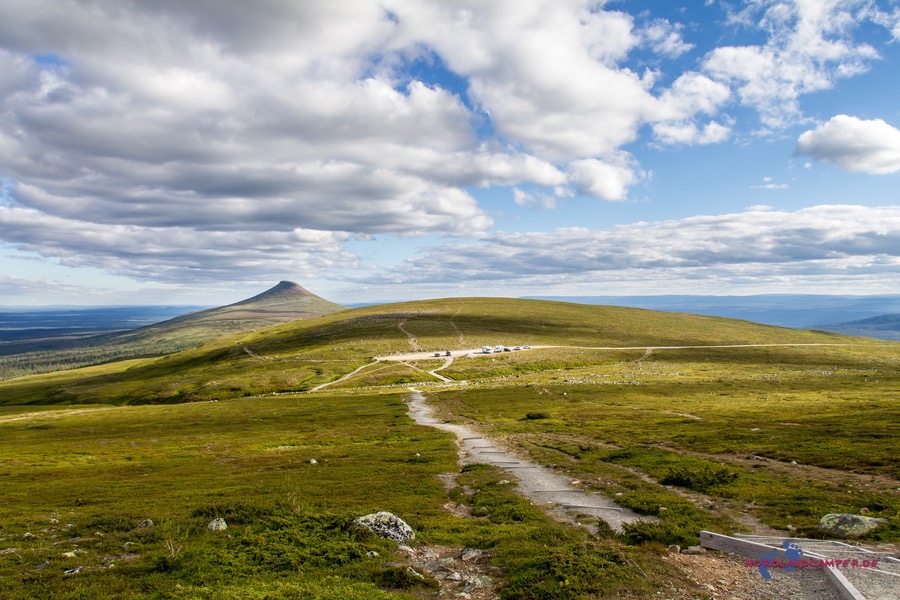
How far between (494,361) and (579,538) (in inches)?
4966

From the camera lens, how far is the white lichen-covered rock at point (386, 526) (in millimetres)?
21609

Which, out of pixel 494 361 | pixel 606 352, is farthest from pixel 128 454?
pixel 606 352

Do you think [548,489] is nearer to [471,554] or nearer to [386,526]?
[471,554]

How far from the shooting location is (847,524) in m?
21.1

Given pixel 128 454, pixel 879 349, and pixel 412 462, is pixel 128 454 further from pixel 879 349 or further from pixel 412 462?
pixel 879 349

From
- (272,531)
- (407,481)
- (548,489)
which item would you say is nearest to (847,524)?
(548,489)

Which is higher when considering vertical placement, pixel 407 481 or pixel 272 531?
pixel 272 531

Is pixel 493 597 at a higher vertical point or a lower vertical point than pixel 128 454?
higher

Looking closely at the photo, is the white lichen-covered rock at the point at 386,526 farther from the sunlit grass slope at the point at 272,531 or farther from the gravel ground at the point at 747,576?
the gravel ground at the point at 747,576

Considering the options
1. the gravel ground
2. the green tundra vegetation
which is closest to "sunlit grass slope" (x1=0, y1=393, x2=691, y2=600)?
the green tundra vegetation

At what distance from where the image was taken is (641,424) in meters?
61.9

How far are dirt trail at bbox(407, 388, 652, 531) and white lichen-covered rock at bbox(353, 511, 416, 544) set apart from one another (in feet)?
28.1

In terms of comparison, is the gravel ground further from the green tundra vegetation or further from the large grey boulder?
the large grey boulder

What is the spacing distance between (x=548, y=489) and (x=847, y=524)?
15813mm
